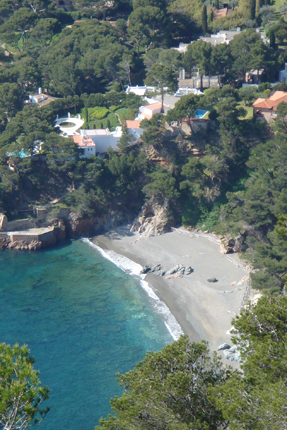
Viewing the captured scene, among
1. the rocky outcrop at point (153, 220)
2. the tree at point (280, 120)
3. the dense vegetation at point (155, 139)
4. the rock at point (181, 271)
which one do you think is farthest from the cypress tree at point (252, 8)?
the rock at point (181, 271)

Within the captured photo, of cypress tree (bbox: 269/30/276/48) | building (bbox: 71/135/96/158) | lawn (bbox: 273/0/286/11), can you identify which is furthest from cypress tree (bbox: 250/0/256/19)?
building (bbox: 71/135/96/158)

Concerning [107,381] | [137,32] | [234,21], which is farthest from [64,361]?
[234,21]

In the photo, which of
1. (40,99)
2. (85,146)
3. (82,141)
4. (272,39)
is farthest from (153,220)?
(272,39)

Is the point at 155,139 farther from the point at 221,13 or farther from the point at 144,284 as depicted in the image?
the point at 221,13

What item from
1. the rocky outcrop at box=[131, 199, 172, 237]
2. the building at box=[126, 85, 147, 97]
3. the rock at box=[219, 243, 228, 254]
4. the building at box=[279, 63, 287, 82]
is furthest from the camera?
the building at box=[126, 85, 147, 97]

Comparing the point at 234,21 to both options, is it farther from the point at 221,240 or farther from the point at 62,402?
the point at 62,402

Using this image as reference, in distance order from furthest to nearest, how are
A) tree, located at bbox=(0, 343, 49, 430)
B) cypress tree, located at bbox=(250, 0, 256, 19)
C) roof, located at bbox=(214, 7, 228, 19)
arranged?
roof, located at bbox=(214, 7, 228, 19), cypress tree, located at bbox=(250, 0, 256, 19), tree, located at bbox=(0, 343, 49, 430)

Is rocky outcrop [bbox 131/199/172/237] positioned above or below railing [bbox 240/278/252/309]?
above

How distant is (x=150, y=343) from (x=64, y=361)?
5.70 meters

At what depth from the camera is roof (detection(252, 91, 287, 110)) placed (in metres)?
52.2

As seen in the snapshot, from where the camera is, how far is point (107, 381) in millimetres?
33531

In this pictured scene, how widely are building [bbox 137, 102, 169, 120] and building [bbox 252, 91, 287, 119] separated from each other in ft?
29.5

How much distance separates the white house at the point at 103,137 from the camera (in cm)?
5412

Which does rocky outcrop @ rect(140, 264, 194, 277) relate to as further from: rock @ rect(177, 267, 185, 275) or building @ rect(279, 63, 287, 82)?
building @ rect(279, 63, 287, 82)
